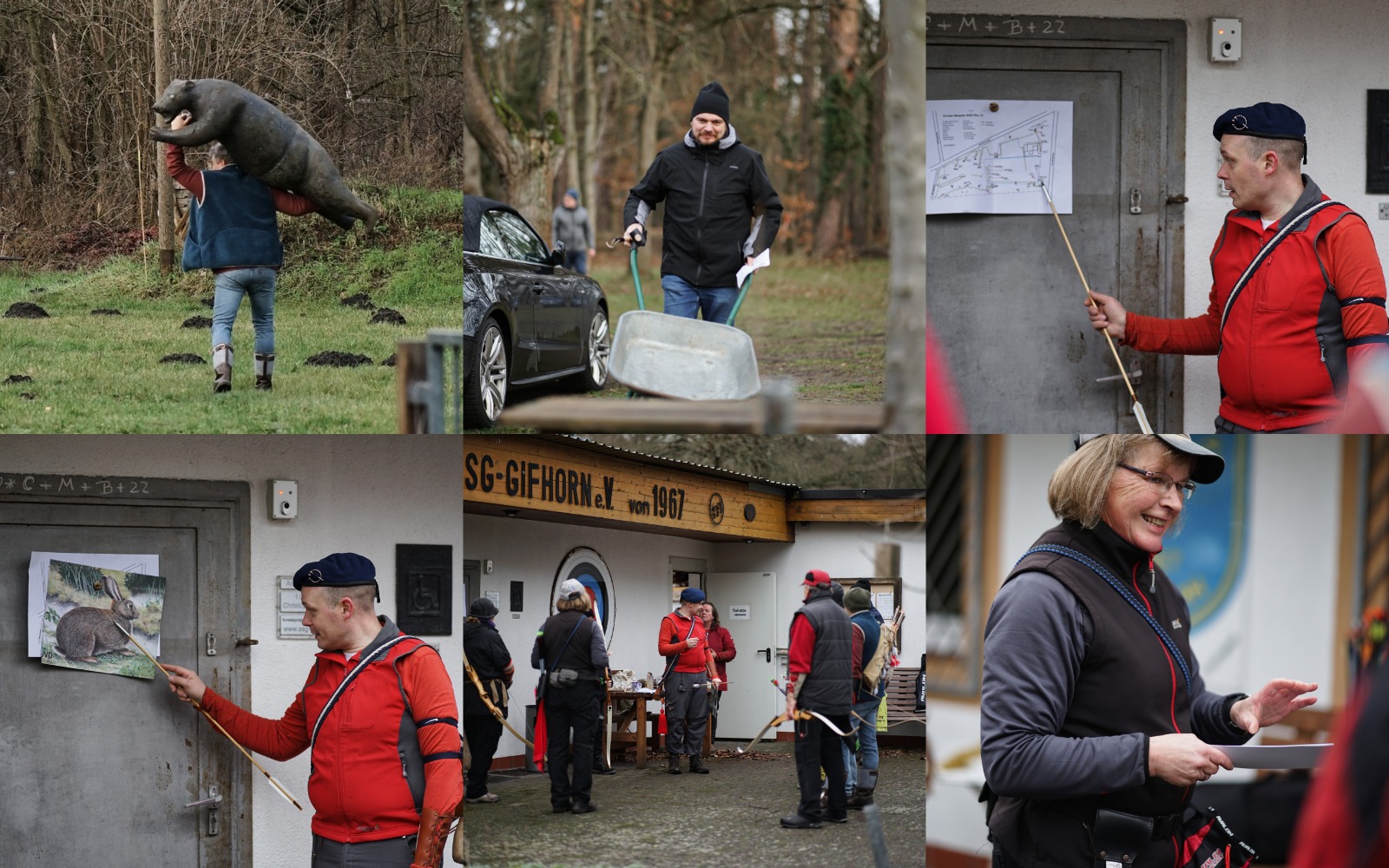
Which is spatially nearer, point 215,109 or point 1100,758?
point 1100,758

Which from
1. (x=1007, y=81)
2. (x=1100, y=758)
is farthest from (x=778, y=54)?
(x=1100, y=758)

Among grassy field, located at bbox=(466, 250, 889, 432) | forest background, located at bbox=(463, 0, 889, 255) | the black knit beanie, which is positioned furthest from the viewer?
forest background, located at bbox=(463, 0, 889, 255)

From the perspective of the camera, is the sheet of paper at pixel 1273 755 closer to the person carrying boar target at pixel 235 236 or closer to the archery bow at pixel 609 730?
the archery bow at pixel 609 730

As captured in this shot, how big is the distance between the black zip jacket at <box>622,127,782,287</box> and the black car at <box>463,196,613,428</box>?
47 centimetres

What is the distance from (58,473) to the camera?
5.34 metres

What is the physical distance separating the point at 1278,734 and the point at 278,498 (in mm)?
4385

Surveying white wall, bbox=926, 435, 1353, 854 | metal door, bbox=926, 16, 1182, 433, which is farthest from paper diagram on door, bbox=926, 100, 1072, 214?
white wall, bbox=926, 435, 1353, 854

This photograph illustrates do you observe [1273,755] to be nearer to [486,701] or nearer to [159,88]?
[486,701]

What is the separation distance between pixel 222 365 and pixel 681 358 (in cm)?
172

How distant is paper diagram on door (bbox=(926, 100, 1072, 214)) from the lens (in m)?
5.97

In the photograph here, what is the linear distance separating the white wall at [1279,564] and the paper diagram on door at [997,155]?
1.03m

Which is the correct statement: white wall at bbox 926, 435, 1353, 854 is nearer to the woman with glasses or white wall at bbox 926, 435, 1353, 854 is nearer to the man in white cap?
the man in white cap

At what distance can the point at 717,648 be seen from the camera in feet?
18.0

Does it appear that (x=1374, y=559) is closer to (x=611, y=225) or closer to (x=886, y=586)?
(x=886, y=586)
